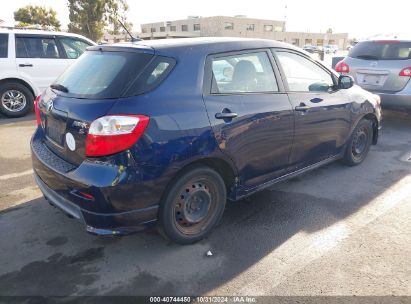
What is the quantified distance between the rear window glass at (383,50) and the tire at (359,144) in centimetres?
247

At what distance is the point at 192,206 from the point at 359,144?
3.05 m

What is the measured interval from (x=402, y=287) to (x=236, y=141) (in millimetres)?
1661

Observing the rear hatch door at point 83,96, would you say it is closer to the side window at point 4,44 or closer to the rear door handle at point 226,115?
the rear door handle at point 226,115

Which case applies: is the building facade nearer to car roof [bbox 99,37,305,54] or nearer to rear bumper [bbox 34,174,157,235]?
car roof [bbox 99,37,305,54]

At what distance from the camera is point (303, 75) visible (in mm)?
3818

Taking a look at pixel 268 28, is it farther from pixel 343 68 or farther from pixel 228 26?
pixel 343 68

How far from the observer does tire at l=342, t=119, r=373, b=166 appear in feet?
15.4

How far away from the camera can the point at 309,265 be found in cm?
279

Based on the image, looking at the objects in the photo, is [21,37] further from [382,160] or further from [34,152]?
[382,160]

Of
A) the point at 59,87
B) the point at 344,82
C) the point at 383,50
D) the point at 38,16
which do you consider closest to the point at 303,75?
the point at 344,82

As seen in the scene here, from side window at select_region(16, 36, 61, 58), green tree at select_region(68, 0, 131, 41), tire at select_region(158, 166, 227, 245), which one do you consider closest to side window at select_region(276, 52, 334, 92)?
tire at select_region(158, 166, 227, 245)

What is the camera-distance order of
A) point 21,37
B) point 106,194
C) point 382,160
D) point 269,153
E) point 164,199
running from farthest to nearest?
point 21,37
point 382,160
point 269,153
point 164,199
point 106,194

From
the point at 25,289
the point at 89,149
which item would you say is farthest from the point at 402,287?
the point at 25,289

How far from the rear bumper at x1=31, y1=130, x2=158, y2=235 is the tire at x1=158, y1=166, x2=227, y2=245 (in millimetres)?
141
